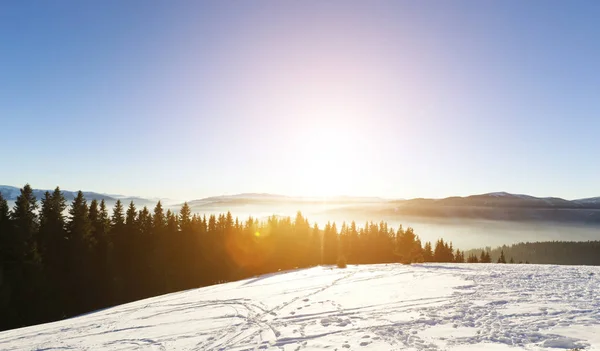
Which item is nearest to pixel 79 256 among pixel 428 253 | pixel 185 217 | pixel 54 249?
pixel 54 249

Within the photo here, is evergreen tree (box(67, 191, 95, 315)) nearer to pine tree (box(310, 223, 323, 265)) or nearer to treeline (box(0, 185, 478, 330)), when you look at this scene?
treeline (box(0, 185, 478, 330))

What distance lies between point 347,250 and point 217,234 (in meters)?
38.4

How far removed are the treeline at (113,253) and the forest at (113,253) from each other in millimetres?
113

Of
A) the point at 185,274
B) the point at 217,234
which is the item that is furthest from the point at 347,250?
the point at 185,274

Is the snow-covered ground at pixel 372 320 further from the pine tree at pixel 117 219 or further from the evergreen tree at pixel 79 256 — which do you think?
the pine tree at pixel 117 219

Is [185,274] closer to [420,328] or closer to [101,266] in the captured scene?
[101,266]

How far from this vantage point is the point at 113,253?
46188mm

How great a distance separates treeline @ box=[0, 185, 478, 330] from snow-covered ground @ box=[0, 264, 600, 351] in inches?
811

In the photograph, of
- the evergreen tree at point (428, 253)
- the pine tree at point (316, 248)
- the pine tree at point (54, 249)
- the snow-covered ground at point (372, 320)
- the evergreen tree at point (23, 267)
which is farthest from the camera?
the evergreen tree at point (428, 253)

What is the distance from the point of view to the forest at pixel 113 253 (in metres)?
34.9

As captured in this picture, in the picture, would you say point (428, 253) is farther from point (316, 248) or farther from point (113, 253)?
point (113, 253)

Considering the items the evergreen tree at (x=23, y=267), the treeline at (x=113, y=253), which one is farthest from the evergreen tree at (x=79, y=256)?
the evergreen tree at (x=23, y=267)

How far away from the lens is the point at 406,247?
2670 inches

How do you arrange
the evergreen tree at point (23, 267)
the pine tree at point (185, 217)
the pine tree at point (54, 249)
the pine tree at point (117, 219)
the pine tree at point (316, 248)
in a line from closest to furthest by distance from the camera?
the evergreen tree at point (23, 267) < the pine tree at point (54, 249) < the pine tree at point (117, 219) < the pine tree at point (185, 217) < the pine tree at point (316, 248)
